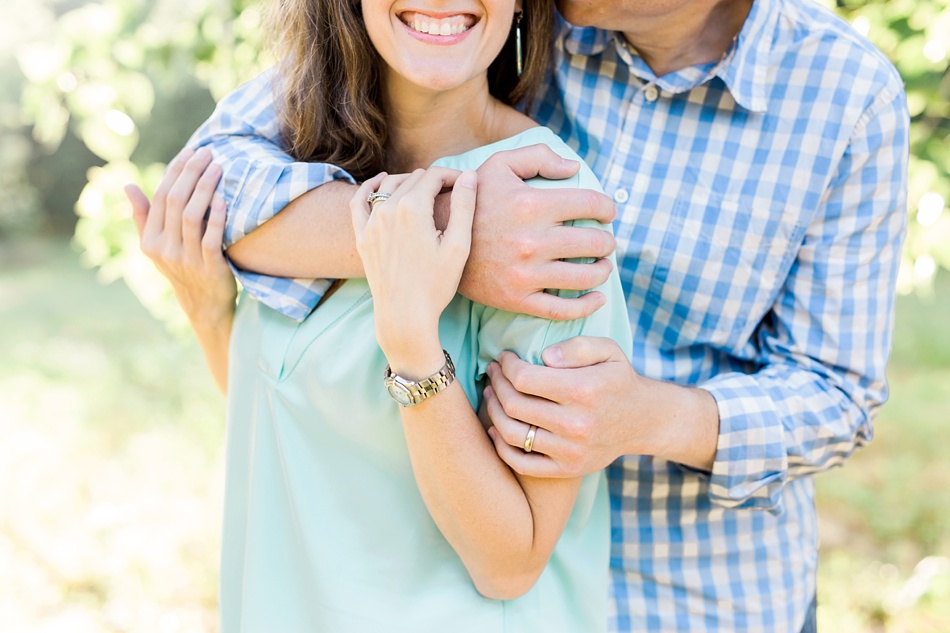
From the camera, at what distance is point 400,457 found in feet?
4.36

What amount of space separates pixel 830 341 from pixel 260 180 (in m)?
1.00

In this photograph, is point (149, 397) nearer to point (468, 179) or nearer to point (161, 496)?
point (161, 496)

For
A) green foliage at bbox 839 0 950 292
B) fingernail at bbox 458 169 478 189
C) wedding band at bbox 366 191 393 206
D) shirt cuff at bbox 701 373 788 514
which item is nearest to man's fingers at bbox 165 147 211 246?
wedding band at bbox 366 191 393 206

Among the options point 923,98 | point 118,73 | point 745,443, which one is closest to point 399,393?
point 745,443

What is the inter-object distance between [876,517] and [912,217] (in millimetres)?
1878

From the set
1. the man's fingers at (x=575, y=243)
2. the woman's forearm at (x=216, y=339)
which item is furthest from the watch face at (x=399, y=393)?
the woman's forearm at (x=216, y=339)

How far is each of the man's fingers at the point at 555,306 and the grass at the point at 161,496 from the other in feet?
8.23

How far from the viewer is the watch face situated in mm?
1205

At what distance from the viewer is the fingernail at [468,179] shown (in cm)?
127

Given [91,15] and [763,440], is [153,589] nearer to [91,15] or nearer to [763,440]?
[91,15]

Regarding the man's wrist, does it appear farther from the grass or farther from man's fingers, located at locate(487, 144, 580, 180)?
the grass

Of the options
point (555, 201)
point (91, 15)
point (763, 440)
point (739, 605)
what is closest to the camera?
point (555, 201)

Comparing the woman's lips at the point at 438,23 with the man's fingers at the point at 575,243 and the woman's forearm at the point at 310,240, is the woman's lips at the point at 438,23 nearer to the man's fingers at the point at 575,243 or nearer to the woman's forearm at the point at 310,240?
the woman's forearm at the point at 310,240

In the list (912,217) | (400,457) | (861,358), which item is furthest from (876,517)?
(400,457)
